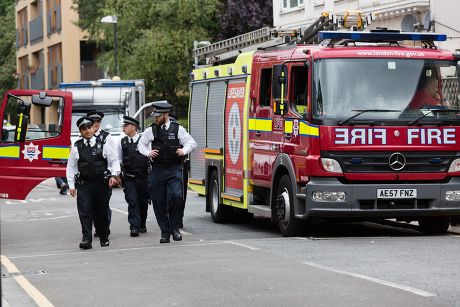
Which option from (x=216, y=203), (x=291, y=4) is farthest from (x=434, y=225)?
(x=291, y=4)

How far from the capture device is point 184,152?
1592 cm

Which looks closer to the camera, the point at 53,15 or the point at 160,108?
the point at 160,108

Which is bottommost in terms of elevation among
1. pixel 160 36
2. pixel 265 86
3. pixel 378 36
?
pixel 265 86

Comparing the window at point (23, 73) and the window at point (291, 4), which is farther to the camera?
the window at point (23, 73)

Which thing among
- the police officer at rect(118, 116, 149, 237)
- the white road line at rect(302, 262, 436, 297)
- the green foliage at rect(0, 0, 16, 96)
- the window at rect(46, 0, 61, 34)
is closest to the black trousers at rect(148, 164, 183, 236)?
the police officer at rect(118, 116, 149, 237)

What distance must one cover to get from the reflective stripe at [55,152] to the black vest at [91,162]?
373cm

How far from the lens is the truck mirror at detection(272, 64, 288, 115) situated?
1620 cm

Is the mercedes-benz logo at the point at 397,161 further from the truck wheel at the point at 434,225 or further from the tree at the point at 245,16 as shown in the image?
the tree at the point at 245,16

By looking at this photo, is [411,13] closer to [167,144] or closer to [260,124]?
[260,124]

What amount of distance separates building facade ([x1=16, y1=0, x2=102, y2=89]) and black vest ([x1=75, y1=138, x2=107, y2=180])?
4626cm

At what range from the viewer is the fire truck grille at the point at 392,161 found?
15.5m

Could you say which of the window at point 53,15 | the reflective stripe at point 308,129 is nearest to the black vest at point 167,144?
the reflective stripe at point 308,129

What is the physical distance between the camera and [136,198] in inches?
713

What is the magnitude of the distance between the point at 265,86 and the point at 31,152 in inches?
173
